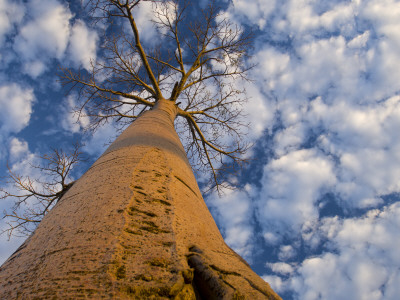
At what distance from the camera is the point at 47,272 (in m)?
0.65

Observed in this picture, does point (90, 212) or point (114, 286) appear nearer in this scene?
point (114, 286)

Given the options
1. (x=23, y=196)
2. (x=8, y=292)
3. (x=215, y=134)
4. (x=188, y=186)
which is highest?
(x=215, y=134)

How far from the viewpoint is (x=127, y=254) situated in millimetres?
690

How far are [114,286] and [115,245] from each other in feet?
0.45

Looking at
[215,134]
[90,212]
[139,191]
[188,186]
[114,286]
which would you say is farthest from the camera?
[215,134]

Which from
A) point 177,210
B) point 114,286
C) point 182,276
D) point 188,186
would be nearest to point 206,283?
point 182,276

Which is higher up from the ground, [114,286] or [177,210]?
[177,210]

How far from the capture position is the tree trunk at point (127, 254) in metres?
0.61

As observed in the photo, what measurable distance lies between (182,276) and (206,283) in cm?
7

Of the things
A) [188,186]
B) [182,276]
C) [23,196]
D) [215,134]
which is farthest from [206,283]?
[215,134]

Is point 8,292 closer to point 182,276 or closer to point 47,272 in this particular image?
point 47,272

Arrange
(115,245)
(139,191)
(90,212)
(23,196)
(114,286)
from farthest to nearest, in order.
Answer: (23,196) → (139,191) → (90,212) → (115,245) → (114,286)

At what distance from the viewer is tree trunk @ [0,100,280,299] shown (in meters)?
0.61

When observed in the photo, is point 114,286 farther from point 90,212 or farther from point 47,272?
point 90,212
